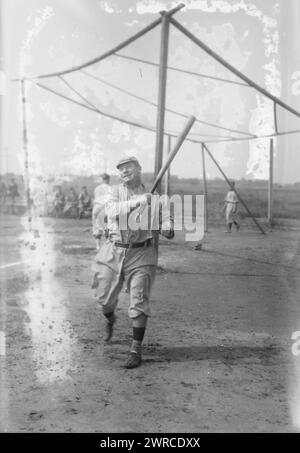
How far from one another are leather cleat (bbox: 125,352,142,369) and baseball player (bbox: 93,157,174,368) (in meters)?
0.01

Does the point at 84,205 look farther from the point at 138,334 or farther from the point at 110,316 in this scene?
the point at 138,334

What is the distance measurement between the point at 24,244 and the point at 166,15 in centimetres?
694

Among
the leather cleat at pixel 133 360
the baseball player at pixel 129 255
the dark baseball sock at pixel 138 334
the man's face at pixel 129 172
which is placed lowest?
the leather cleat at pixel 133 360

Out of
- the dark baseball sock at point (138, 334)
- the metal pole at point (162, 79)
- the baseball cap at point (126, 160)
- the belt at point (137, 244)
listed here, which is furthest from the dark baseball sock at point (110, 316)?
the metal pole at point (162, 79)

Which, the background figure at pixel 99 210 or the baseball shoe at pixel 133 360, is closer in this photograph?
the baseball shoe at pixel 133 360

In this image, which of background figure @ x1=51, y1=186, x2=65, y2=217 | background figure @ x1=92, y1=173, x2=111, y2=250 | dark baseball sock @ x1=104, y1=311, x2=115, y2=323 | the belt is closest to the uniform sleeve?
the belt

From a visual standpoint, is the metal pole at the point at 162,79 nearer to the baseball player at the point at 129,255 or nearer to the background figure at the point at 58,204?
the baseball player at the point at 129,255

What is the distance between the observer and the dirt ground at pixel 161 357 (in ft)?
9.65

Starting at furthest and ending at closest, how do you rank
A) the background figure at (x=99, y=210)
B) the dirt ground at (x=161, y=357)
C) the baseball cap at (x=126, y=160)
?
1. the background figure at (x=99, y=210)
2. the baseball cap at (x=126, y=160)
3. the dirt ground at (x=161, y=357)

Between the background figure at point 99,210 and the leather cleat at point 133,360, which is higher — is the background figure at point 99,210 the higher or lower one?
the higher one

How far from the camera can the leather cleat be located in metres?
3.75

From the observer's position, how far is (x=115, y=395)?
3.23 metres

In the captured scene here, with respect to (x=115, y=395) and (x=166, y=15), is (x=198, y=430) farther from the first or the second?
(x=166, y=15)

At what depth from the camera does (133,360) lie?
12.4ft
